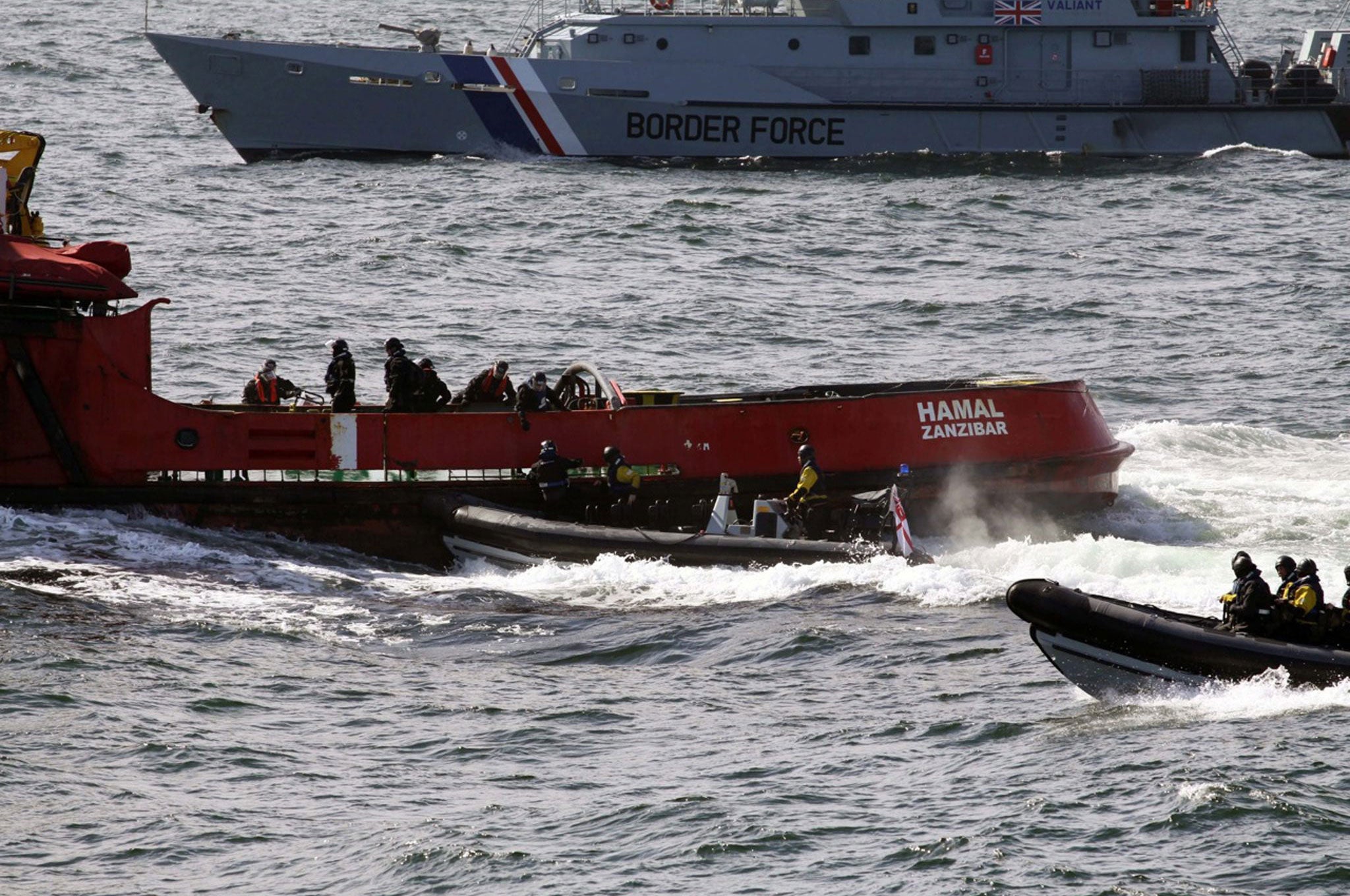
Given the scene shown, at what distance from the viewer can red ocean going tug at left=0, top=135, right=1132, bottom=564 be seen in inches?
719

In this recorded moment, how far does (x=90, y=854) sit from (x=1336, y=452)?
54.8ft

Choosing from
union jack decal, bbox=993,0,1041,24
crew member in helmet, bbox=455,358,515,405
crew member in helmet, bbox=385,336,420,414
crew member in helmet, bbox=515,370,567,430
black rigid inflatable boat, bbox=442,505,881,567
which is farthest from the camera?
union jack decal, bbox=993,0,1041,24

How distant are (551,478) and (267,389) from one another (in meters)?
3.57

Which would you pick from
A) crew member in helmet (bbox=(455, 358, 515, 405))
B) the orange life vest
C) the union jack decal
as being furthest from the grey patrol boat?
the orange life vest

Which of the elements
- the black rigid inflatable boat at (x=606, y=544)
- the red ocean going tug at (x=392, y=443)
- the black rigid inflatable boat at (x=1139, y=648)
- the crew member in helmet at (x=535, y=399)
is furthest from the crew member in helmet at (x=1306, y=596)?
the crew member in helmet at (x=535, y=399)

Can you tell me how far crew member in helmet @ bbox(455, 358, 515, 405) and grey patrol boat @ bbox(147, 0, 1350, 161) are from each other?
76.4ft

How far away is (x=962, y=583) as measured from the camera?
16609 mm

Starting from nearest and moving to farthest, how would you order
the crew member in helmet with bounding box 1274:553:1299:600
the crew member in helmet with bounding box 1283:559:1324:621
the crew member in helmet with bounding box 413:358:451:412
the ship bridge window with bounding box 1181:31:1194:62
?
the crew member in helmet with bounding box 1283:559:1324:621 → the crew member in helmet with bounding box 1274:553:1299:600 → the crew member in helmet with bounding box 413:358:451:412 → the ship bridge window with bounding box 1181:31:1194:62

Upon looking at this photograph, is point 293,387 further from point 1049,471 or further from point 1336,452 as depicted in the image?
point 1336,452

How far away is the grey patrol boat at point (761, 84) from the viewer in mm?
41625

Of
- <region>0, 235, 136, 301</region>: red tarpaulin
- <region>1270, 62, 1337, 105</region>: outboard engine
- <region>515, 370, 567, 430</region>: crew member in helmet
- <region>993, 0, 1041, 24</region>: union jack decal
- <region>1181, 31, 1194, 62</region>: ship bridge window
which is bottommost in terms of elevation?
<region>515, 370, 567, 430</region>: crew member in helmet

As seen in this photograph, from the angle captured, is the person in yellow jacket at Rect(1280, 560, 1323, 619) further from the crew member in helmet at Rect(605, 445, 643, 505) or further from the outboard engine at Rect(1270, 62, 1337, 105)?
the outboard engine at Rect(1270, 62, 1337, 105)

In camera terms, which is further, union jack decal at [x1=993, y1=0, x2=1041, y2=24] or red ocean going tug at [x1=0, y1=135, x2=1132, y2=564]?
union jack decal at [x1=993, y1=0, x2=1041, y2=24]

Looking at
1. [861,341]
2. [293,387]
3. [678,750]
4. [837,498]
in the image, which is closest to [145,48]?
[861,341]
